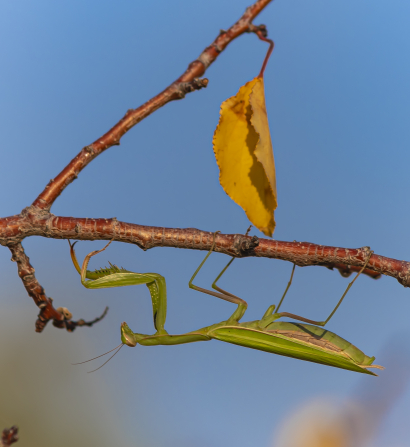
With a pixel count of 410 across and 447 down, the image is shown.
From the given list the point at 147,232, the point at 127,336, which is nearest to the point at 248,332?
the point at 127,336

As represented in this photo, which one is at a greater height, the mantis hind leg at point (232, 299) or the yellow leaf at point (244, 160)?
the yellow leaf at point (244, 160)

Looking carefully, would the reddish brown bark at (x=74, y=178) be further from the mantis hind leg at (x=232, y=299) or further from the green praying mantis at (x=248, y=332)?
the mantis hind leg at (x=232, y=299)

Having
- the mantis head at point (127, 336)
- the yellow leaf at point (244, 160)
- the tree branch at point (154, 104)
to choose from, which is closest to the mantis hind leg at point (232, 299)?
the mantis head at point (127, 336)

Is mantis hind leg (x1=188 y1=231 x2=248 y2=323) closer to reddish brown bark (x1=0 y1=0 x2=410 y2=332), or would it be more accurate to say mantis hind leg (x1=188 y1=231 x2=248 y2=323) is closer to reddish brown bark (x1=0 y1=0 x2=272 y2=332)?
reddish brown bark (x1=0 y1=0 x2=410 y2=332)

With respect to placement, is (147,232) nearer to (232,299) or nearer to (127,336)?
(232,299)


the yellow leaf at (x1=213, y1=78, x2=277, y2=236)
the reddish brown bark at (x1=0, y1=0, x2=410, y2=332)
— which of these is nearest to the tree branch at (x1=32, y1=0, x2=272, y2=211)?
the reddish brown bark at (x1=0, y1=0, x2=410, y2=332)

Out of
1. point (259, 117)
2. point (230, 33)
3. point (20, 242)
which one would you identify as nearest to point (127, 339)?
point (20, 242)
